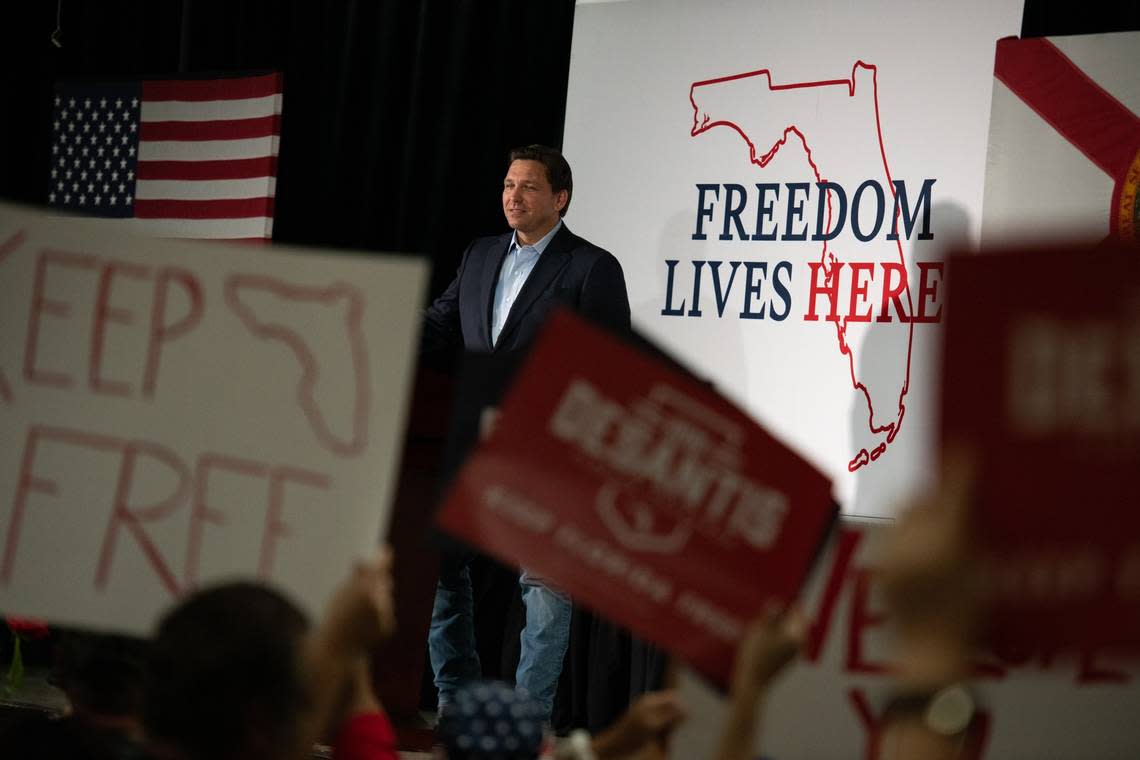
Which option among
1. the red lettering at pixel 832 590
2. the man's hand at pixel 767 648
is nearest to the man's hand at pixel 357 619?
the man's hand at pixel 767 648

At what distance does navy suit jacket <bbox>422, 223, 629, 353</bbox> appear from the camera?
3977 millimetres

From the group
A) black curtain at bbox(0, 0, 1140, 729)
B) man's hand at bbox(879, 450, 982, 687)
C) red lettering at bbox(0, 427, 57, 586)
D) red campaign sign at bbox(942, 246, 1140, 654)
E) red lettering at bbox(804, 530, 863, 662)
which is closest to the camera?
man's hand at bbox(879, 450, 982, 687)

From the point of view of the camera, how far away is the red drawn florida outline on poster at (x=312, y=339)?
1.61m

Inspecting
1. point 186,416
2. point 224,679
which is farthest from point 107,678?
point 224,679

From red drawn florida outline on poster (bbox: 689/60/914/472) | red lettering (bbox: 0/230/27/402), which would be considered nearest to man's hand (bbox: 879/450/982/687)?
red lettering (bbox: 0/230/27/402)

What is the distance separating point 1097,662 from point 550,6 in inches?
147

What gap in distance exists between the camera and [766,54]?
426 centimetres

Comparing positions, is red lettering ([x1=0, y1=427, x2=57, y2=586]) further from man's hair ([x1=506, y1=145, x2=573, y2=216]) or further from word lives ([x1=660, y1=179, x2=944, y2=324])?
word lives ([x1=660, y1=179, x2=944, y2=324])

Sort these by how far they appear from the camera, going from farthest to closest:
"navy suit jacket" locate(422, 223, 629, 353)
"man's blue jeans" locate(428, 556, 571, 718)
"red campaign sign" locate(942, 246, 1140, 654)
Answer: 1. "navy suit jacket" locate(422, 223, 629, 353)
2. "man's blue jeans" locate(428, 556, 571, 718)
3. "red campaign sign" locate(942, 246, 1140, 654)

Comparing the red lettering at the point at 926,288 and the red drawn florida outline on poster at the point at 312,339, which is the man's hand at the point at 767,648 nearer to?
the red drawn florida outline on poster at the point at 312,339

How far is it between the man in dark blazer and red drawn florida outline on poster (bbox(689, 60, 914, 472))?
52 centimetres

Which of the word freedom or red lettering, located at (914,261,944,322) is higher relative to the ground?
the word freedom

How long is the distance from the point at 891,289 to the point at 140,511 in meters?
2.75

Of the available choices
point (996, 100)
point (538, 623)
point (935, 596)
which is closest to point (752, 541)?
point (935, 596)
